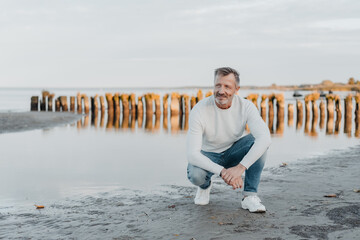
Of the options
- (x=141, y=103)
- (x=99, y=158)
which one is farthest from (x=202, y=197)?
(x=141, y=103)

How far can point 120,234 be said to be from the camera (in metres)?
4.41

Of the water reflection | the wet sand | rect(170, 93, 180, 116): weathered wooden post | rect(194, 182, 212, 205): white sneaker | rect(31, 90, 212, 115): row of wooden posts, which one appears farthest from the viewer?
rect(31, 90, 212, 115): row of wooden posts

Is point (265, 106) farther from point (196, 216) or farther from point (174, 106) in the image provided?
point (196, 216)

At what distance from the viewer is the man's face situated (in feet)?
16.8

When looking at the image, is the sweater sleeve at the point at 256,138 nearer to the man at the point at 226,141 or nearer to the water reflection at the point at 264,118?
the man at the point at 226,141

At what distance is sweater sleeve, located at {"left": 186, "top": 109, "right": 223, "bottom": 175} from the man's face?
32 cm

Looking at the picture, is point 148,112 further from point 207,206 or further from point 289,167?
point 207,206

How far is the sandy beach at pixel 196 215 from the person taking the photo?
4.42 meters

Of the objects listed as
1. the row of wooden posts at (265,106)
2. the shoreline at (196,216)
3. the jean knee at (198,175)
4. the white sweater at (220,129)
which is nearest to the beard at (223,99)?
the white sweater at (220,129)

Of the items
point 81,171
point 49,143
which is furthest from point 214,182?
point 49,143

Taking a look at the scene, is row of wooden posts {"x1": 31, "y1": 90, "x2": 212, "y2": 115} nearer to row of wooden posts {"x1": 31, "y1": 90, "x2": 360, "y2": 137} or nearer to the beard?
row of wooden posts {"x1": 31, "y1": 90, "x2": 360, "y2": 137}

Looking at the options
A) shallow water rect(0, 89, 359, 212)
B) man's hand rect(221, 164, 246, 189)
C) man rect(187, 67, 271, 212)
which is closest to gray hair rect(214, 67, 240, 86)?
man rect(187, 67, 271, 212)

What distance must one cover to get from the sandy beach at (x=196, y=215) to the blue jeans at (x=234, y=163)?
29 centimetres

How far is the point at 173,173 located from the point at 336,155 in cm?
421
